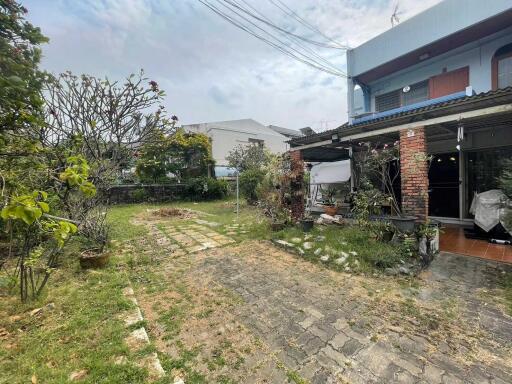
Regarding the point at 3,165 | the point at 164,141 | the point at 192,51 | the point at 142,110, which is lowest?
the point at 3,165

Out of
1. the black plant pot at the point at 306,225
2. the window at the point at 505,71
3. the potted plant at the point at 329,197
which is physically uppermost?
the window at the point at 505,71

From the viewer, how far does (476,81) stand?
32.2 ft

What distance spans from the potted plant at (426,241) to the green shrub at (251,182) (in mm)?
10785

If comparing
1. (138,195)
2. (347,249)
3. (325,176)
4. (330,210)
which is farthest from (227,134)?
(347,249)

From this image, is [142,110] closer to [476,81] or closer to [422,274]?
[422,274]

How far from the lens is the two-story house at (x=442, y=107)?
6.48m

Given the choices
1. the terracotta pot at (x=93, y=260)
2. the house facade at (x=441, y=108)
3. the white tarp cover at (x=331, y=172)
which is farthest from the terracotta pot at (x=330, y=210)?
the terracotta pot at (x=93, y=260)

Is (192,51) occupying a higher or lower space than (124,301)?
higher

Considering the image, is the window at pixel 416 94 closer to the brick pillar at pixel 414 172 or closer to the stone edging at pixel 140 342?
the brick pillar at pixel 414 172

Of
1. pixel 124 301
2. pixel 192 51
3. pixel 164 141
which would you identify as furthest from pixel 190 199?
pixel 124 301

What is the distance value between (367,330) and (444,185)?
8.98 metres

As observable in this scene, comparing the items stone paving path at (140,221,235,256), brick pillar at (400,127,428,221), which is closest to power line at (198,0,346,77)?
brick pillar at (400,127,428,221)

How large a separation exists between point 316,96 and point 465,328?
17.5 meters

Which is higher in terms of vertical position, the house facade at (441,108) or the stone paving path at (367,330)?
the house facade at (441,108)
